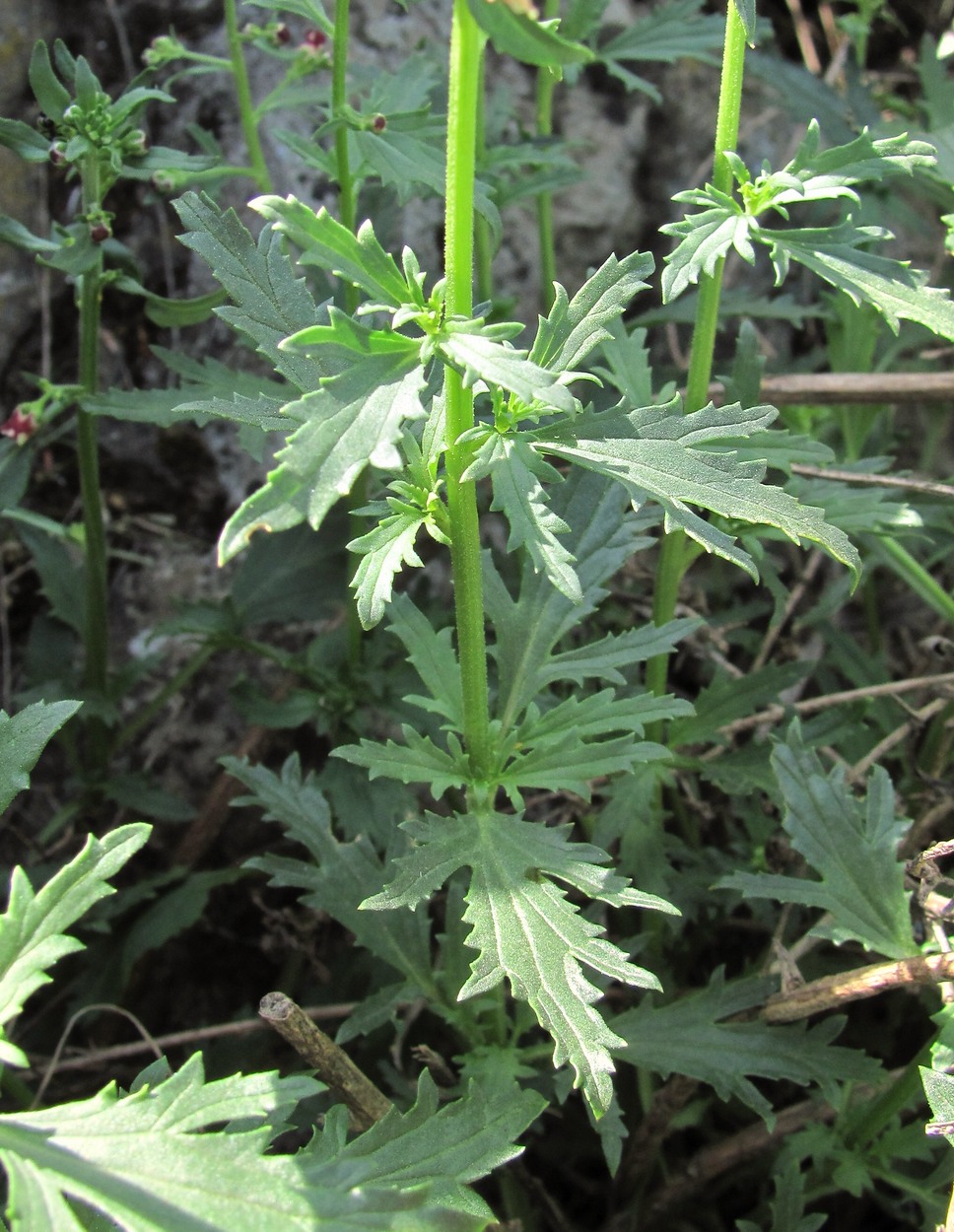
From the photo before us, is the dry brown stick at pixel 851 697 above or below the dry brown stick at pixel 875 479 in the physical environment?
below

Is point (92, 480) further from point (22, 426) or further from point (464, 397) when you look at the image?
point (464, 397)

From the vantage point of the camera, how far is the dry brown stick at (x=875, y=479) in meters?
2.16

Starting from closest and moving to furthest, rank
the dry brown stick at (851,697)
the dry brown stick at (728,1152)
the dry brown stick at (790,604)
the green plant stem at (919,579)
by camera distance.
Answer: the dry brown stick at (728,1152), the dry brown stick at (851,697), the green plant stem at (919,579), the dry brown stick at (790,604)

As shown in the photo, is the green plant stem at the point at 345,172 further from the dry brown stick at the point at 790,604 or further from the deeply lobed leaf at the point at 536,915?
the dry brown stick at the point at 790,604

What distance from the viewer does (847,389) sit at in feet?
8.21

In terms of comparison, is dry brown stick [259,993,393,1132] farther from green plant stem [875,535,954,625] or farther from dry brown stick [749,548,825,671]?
green plant stem [875,535,954,625]

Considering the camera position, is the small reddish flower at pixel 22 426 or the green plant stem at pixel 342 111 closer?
the green plant stem at pixel 342 111

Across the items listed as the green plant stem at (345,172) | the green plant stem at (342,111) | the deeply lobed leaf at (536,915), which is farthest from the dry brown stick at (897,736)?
the green plant stem at (342,111)

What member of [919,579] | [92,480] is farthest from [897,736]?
[92,480]

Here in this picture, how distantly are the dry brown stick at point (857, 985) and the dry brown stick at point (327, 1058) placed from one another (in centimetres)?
66

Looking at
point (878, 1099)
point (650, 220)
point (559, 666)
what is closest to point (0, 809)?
point (559, 666)

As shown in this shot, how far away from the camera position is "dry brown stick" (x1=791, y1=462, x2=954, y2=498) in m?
2.16

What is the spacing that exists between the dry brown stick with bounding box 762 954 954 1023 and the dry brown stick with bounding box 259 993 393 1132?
0.66 meters

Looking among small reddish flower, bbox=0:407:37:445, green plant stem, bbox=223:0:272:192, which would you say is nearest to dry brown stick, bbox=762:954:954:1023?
small reddish flower, bbox=0:407:37:445
